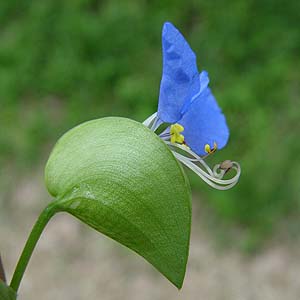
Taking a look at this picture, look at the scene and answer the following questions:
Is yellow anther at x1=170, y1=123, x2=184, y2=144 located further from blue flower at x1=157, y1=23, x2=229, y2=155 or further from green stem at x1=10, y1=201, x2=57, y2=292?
green stem at x1=10, y1=201, x2=57, y2=292

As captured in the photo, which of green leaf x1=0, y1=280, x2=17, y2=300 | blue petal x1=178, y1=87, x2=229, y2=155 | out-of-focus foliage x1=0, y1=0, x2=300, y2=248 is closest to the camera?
green leaf x1=0, y1=280, x2=17, y2=300

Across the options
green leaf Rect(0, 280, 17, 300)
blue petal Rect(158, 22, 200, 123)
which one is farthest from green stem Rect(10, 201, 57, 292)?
blue petal Rect(158, 22, 200, 123)

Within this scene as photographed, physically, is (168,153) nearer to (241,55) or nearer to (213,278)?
(213,278)

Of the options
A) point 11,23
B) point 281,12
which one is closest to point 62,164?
Answer: point 281,12

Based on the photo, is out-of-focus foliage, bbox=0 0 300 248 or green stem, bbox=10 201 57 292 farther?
out-of-focus foliage, bbox=0 0 300 248

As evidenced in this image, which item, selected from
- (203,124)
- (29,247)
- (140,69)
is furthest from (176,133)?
(140,69)

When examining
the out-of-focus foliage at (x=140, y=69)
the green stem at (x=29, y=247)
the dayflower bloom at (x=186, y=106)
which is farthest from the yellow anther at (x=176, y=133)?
the out-of-focus foliage at (x=140, y=69)

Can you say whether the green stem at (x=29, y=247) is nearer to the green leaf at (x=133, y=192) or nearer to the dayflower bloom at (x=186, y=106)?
the green leaf at (x=133, y=192)
